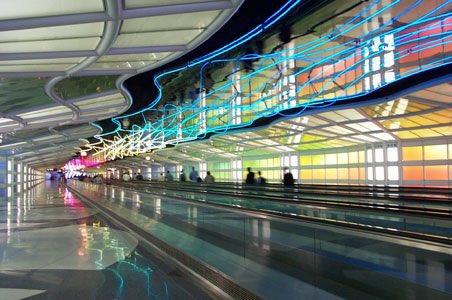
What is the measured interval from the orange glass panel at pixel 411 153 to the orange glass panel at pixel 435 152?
0.36m

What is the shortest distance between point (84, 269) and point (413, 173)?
68.5ft

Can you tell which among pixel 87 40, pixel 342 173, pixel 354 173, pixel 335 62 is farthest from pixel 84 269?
pixel 342 173

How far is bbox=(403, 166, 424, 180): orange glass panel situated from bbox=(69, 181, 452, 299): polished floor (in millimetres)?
17834

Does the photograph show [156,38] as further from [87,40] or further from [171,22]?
[87,40]

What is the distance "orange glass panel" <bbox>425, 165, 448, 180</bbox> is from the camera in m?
21.9

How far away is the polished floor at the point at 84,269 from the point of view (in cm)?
561

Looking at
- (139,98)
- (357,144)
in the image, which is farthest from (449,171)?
(139,98)

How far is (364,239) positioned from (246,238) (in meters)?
2.92

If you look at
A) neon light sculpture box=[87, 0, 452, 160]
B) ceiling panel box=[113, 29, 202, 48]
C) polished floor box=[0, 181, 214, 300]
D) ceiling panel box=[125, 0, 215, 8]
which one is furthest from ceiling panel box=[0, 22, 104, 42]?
neon light sculpture box=[87, 0, 452, 160]

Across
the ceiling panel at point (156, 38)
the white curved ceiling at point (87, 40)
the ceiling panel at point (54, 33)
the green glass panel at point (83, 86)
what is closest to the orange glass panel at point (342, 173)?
the white curved ceiling at point (87, 40)

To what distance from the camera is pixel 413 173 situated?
23.3 meters

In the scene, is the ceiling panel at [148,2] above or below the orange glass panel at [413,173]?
above

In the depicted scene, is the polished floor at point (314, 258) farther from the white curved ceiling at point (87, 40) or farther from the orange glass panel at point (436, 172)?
the orange glass panel at point (436, 172)

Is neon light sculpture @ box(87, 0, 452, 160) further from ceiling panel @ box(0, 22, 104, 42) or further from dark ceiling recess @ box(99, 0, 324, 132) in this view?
ceiling panel @ box(0, 22, 104, 42)
